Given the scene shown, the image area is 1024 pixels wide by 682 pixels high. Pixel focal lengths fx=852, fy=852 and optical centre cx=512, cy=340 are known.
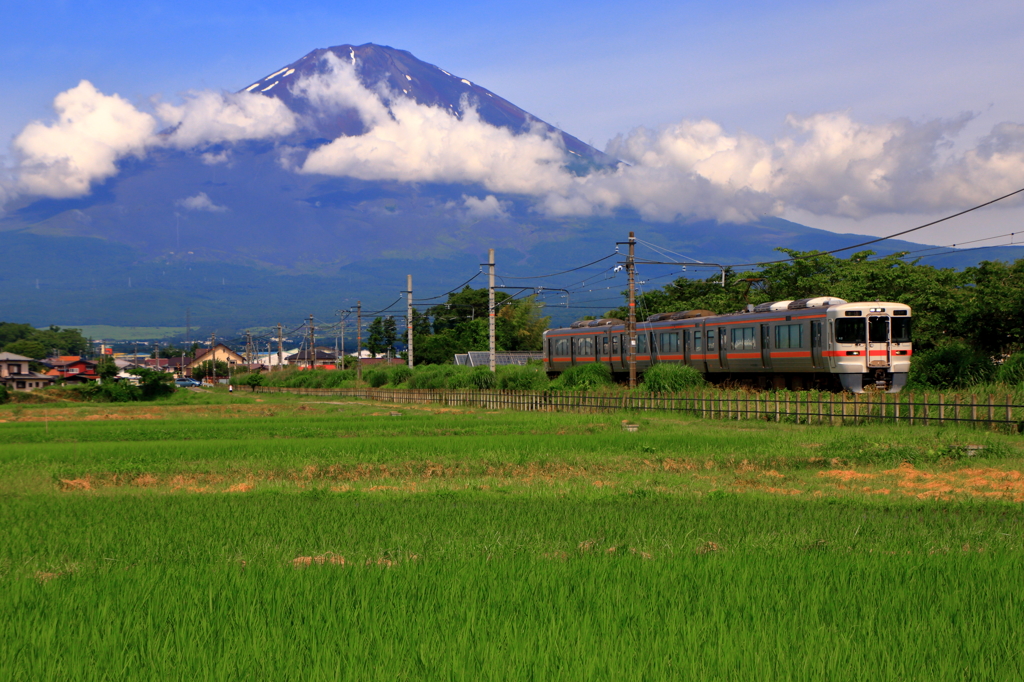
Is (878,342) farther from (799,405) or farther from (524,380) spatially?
(524,380)

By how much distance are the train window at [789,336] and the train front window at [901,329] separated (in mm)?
2815

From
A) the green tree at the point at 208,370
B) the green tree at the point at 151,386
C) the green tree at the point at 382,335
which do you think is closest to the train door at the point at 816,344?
the green tree at the point at 151,386

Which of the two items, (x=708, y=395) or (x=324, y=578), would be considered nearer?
(x=324, y=578)

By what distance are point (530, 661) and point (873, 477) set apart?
11.7m

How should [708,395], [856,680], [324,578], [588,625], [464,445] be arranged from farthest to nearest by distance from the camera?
[708,395]
[464,445]
[324,578]
[588,625]
[856,680]

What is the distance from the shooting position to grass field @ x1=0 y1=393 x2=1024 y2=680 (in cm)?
489

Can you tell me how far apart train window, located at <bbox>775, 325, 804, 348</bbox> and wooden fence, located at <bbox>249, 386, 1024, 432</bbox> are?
6.61 ft

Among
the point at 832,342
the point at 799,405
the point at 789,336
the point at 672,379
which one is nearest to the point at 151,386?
the point at 672,379

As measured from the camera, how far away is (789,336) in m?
28.9

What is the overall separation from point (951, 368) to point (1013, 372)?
2.71m

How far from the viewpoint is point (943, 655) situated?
16.2 ft

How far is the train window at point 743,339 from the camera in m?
30.9

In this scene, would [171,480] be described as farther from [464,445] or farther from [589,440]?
[589,440]

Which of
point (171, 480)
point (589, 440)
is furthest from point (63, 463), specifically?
point (589, 440)
